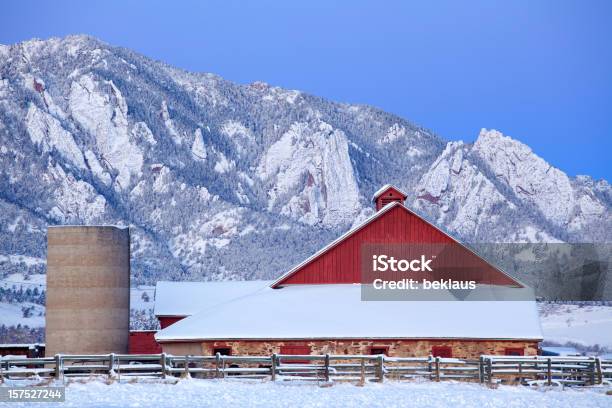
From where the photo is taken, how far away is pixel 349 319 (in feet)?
131

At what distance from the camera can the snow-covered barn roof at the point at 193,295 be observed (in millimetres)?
52500

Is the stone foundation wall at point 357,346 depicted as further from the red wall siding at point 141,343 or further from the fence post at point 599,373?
the red wall siding at point 141,343

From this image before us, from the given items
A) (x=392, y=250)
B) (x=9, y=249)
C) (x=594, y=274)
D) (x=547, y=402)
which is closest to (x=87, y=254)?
(x=392, y=250)

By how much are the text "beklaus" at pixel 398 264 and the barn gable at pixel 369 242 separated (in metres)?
0.70

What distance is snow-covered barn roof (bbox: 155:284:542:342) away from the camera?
3862cm

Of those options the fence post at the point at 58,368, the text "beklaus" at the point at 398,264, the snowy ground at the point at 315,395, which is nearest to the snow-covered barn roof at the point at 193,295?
the text "beklaus" at the point at 398,264

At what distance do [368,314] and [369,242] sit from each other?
5334 mm

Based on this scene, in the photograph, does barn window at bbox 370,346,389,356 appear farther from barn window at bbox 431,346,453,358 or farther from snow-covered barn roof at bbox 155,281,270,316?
snow-covered barn roof at bbox 155,281,270,316

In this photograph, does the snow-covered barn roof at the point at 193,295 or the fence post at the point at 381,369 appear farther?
the snow-covered barn roof at the point at 193,295

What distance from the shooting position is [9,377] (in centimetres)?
3175

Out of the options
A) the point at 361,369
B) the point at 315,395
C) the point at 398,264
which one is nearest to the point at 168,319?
the point at 398,264

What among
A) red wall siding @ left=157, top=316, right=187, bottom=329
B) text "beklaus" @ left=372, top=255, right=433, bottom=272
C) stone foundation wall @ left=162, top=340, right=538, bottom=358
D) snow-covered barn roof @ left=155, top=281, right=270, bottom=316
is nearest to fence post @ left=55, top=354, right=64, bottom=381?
stone foundation wall @ left=162, top=340, right=538, bottom=358

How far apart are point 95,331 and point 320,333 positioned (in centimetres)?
1086

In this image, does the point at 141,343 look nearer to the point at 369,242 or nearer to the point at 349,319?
the point at 369,242
